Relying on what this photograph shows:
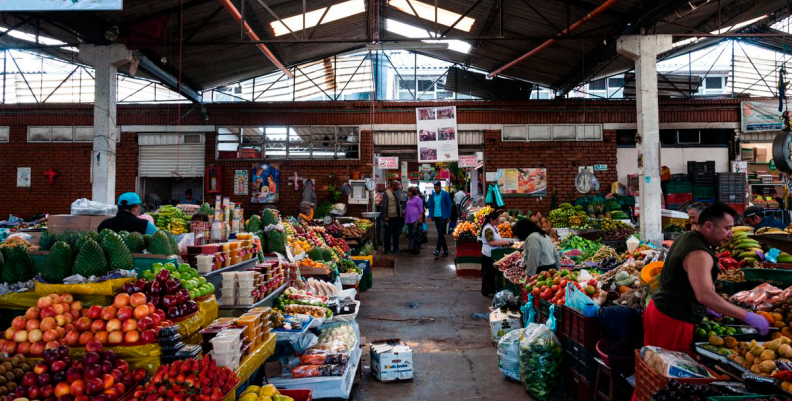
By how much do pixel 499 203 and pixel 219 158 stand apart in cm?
862

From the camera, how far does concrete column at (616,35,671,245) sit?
11.1 meters

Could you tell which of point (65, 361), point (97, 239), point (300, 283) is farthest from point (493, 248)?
point (65, 361)

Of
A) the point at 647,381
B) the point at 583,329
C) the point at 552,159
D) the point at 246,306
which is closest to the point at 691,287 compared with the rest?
the point at 647,381

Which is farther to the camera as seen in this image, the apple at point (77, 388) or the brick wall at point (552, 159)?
the brick wall at point (552, 159)

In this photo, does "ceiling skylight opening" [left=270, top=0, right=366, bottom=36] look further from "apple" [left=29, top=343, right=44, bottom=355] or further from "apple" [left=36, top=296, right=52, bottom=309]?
"apple" [left=29, top=343, right=44, bottom=355]

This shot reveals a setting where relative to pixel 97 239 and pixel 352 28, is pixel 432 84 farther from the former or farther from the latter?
Answer: pixel 97 239

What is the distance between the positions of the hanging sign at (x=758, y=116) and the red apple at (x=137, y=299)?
17.6 meters

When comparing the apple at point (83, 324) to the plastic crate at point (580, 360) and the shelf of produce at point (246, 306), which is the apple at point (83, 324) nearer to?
the shelf of produce at point (246, 306)

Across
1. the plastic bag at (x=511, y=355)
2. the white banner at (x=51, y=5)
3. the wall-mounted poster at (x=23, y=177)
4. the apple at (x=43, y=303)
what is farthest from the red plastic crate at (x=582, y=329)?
the wall-mounted poster at (x=23, y=177)

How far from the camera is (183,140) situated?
16453 millimetres

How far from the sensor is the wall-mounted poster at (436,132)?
16234mm

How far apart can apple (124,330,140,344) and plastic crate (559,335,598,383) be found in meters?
3.46

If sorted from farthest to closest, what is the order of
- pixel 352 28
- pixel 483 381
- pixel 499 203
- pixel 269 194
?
pixel 269 194, pixel 352 28, pixel 499 203, pixel 483 381

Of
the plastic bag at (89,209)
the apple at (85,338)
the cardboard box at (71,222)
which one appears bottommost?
the apple at (85,338)
